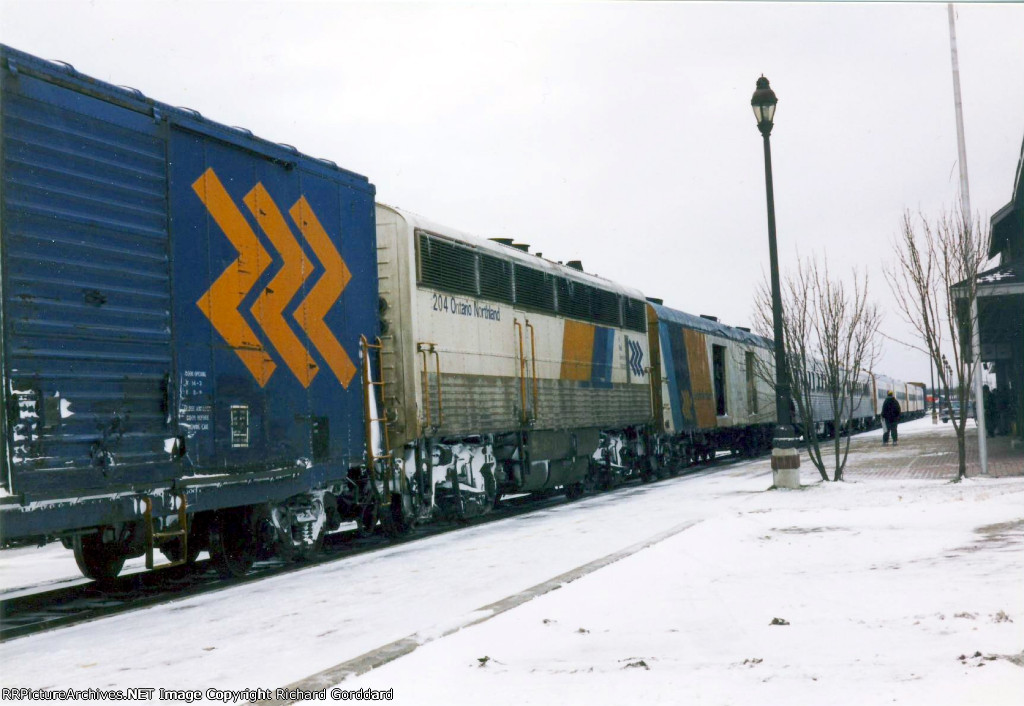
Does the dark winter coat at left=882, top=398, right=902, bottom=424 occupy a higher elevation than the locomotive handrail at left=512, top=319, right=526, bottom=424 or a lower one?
lower

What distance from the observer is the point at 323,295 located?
1017 cm

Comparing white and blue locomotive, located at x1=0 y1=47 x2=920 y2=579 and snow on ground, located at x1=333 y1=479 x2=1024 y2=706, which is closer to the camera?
snow on ground, located at x1=333 y1=479 x2=1024 y2=706

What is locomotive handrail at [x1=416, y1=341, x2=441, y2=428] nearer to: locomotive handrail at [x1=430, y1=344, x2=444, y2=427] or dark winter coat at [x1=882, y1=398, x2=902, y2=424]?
locomotive handrail at [x1=430, y1=344, x2=444, y2=427]

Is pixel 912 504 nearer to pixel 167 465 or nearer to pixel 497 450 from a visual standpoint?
pixel 497 450

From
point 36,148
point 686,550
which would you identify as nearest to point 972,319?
point 686,550

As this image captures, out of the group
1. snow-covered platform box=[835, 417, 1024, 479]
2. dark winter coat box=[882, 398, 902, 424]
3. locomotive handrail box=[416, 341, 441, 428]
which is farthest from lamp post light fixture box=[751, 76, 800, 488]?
dark winter coat box=[882, 398, 902, 424]

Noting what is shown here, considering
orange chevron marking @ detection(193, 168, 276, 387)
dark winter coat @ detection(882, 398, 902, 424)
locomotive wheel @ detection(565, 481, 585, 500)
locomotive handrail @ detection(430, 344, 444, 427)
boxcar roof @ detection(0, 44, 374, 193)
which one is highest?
boxcar roof @ detection(0, 44, 374, 193)

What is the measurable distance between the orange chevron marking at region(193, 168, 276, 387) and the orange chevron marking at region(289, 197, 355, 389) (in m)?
0.74

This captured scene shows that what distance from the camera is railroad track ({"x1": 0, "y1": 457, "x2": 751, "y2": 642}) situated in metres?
7.39

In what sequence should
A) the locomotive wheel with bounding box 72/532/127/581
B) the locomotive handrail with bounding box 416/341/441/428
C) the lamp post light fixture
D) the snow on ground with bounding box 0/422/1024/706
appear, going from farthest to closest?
the lamp post light fixture, the locomotive handrail with bounding box 416/341/441/428, the locomotive wheel with bounding box 72/532/127/581, the snow on ground with bounding box 0/422/1024/706

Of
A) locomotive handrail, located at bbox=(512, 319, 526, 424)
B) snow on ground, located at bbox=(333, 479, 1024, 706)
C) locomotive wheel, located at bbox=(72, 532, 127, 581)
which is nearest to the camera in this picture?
snow on ground, located at bbox=(333, 479, 1024, 706)

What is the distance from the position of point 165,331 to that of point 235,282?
3.47 feet

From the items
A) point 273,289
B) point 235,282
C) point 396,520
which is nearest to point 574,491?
point 396,520

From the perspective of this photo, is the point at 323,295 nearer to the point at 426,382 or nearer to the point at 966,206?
the point at 426,382
